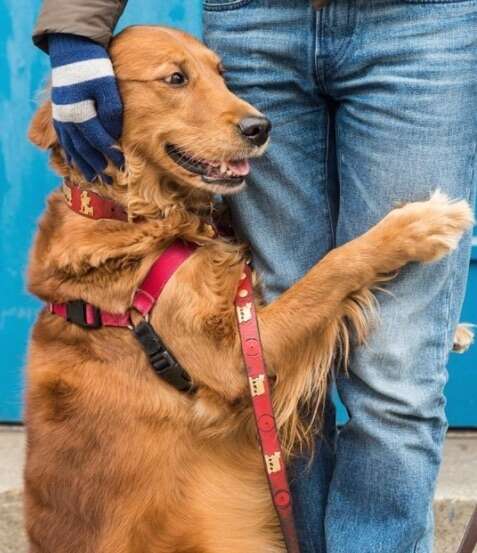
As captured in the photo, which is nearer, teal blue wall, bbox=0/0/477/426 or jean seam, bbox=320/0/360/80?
jean seam, bbox=320/0/360/80

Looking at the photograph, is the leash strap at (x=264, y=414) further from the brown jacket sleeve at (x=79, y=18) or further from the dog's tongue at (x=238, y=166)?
the brown jacket sleeve at (x=79, y=18)

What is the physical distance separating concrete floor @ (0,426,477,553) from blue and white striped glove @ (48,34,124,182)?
1.47m

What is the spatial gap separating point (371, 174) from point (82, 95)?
2.03 feet

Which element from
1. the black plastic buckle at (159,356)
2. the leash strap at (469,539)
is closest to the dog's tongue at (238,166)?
the black plastic buckle at (159,356)

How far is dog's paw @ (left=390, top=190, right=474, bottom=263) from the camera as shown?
1971 mm

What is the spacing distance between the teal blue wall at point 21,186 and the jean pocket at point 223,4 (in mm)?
972

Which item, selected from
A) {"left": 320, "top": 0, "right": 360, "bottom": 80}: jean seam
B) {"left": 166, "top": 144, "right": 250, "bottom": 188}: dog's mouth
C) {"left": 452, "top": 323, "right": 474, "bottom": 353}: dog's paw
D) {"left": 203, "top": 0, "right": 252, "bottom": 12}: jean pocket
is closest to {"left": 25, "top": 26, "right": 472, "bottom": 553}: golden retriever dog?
{"left": 166, "top": 144, "right": 250, "bottom": 188}: dog's mouth

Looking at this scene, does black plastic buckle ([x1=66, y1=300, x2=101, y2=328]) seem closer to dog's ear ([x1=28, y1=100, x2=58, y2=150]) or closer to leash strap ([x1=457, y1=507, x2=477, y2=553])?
dog's ear ([x1=28, y1=100, x2=58, y2=150])

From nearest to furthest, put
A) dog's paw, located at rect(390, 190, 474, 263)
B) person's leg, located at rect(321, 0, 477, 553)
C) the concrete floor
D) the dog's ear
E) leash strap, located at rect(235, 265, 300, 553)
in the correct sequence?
person's leg, located at rect(321, 0, 477, 553), dog's paw, located at rect(390, 190, 474, 263), leash strap, located at rect(235, 265, 300, 553), the dog's ear, the concrete floor

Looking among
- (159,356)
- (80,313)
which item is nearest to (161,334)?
(159,356)

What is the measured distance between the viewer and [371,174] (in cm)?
196

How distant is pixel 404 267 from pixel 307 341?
0.28 metres

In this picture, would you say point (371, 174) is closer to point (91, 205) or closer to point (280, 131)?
point (280, 131)

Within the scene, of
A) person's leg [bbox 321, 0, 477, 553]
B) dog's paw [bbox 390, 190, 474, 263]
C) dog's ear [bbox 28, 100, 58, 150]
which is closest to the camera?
person's leg [bbox 321, 0, 477, 553]
